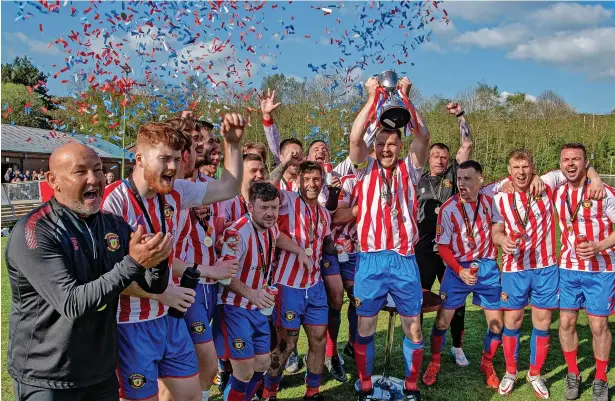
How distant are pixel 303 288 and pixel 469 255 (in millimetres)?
1838

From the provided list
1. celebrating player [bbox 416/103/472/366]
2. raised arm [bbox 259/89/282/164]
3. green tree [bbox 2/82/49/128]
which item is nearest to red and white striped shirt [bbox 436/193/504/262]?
celebrating player [bbox 416/103/472/366]

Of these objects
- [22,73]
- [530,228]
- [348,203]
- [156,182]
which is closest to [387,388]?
[348,203]

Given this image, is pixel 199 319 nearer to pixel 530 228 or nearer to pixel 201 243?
pixel 201 243

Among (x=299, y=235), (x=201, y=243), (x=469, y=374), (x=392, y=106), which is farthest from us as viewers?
(x=469, y=374)

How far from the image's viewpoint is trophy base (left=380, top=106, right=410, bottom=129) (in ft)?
12.8

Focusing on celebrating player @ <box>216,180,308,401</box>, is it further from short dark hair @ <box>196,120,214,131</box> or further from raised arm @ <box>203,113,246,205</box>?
short dark hair @ <box>196,120,214,131</box>

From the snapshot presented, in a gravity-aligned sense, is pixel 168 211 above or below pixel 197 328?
above

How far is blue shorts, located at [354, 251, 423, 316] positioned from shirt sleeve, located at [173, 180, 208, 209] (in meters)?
1.78

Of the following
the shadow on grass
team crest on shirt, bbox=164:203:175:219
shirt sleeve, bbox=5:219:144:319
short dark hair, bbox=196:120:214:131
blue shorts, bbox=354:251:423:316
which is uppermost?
short dark hair, bbox=196:120:214:131

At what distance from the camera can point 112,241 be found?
2580 mm

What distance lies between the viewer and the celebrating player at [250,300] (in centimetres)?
391

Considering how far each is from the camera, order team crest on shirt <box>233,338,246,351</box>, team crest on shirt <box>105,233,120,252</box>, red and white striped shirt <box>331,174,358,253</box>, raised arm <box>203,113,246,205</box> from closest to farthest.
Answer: team crest on shirt <box>105,233,120,252</box>
raised arm <box>203,113,246,205</box>
team crest on shirt <box>233,338,246,351</box>
red and white striped shirt <box>331,174,358,253</box>

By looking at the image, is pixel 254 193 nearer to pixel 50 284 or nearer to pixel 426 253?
pixel 50 284

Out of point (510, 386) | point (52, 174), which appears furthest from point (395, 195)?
point (52, 174)
